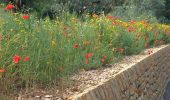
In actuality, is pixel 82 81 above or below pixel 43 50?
below

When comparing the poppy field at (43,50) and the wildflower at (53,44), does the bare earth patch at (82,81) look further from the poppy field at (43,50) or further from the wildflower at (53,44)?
the wildflower at (53,44)

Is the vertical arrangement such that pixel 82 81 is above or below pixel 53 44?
below

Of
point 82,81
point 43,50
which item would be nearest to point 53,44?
point 43,50

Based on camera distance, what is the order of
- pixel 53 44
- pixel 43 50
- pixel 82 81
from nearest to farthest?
pixel 43 50 < pixel 53 44 < pixel 82 81

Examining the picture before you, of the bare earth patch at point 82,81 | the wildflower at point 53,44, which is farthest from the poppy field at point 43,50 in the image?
the bare earth patch at point 82,81

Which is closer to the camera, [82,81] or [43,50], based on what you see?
[43,50]

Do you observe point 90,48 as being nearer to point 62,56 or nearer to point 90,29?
point 90,29

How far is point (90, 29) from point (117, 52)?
1.03 m

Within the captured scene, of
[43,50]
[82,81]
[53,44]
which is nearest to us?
[43,50]

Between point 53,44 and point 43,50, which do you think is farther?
point 53,44

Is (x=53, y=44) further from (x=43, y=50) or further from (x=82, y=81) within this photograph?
(x=82, y=81)

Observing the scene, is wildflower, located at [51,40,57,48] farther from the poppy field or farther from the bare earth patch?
the bare earth patch

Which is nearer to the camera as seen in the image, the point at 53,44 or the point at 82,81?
the point at 53,44

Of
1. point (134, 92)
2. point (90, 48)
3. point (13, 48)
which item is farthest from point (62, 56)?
point (134, 92)
